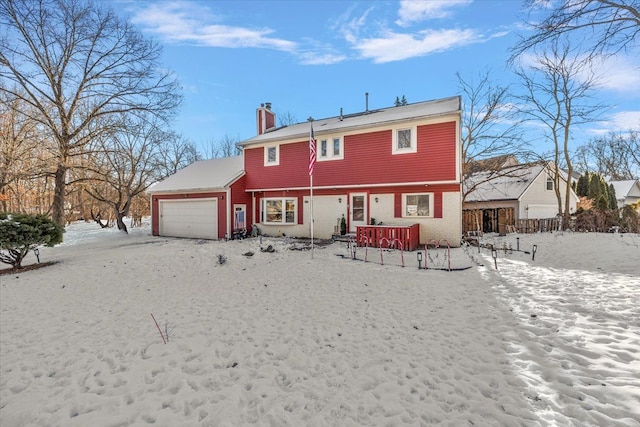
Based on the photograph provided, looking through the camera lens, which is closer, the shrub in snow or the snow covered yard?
the snow covered yard

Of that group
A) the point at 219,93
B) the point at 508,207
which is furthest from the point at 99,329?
the point at 508,207

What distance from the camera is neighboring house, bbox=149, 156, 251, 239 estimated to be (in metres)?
15.4

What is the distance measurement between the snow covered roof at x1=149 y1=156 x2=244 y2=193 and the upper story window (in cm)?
485

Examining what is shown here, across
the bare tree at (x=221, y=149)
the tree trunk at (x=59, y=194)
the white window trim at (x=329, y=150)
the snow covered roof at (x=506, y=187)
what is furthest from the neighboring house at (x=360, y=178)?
the bare tree at (x=221, y=149)

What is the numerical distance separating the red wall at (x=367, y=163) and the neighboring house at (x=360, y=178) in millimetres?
40

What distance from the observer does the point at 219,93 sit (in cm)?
1709

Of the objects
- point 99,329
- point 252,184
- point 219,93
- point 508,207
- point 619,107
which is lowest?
point 99,329

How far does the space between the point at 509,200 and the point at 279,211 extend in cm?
1548

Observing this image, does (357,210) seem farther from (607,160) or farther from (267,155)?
(607,160)

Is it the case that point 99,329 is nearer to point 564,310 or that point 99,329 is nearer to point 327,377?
point 327,377

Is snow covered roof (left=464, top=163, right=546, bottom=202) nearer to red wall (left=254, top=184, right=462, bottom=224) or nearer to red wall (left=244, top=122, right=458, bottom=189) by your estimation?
red wall (left=254, top=184, right=462, bottom=224)

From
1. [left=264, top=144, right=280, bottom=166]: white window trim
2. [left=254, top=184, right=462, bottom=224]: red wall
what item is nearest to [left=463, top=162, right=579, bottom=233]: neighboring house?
[left=254, top=184, right=462, bottom=224]: red wall

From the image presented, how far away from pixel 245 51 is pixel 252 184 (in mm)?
6561

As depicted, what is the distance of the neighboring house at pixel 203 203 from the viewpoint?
50.4 feet
